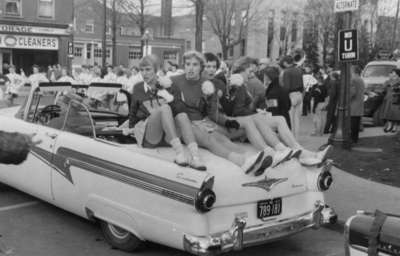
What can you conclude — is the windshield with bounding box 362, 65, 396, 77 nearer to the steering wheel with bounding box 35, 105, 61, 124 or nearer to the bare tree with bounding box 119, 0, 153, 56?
the steering wheel with bounding box 35, 105, 61, 124

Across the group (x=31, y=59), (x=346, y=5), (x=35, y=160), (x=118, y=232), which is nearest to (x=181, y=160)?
(x=118, y=232)

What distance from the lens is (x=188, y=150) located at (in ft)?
15.3

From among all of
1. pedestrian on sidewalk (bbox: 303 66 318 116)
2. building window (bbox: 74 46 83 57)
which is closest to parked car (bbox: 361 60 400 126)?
pedestrian on sidewalk (bbox: 303 66 318 116)

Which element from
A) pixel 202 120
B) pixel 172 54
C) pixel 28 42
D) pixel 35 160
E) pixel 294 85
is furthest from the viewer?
pixel 172 54

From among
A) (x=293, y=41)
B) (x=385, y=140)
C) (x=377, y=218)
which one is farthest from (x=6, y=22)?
(x=377, y=218)

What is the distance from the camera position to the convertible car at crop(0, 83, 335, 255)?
412 cm

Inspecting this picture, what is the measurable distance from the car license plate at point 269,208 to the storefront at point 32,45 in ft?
111

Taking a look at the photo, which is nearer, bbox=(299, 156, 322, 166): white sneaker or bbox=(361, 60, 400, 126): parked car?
bbox=(299, 156, 322, 166): white sneaker

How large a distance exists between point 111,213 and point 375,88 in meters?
13.2

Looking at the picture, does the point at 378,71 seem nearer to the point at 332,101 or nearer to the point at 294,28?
the point at 332,101

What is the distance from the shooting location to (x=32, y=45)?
3650 centimetres

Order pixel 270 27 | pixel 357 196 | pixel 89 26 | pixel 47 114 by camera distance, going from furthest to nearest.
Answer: pixel 89 26
pixel 270 27
pixel 357 196
pixel 47 114

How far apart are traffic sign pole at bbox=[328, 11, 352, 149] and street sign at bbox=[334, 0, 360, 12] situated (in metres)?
0.22

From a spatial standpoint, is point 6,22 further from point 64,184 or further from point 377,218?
point 377,218
